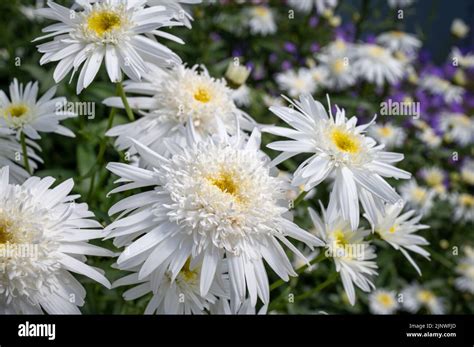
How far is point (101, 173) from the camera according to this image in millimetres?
915

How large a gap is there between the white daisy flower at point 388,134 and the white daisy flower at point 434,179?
0.37 ft

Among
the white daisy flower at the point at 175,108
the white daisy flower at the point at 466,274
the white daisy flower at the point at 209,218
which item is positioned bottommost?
the white daisy flower at the point at 466,274

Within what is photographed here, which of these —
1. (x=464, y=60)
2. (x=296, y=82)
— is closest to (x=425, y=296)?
(x=296, y=82)

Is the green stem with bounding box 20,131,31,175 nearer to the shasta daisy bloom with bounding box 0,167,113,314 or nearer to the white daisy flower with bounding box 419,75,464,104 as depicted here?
the shasta daisy bloom with bounding box 0,167,113,314

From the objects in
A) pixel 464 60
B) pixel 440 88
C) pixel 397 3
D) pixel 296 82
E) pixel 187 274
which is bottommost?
pixel 187 274

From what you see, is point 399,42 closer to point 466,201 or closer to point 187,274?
point 466,201

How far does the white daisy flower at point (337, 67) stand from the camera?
73.5 inches

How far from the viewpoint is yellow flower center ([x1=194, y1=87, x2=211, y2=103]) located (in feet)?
2.52

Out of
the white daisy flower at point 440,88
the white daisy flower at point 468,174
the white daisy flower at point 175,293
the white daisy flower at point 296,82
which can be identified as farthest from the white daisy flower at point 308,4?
the white daisy flower at point 175,293

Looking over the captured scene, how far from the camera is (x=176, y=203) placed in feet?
1.93

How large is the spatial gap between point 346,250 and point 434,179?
1093 millimetres

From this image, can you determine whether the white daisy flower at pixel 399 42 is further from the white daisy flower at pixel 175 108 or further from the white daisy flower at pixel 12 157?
the white daisy flower at pixel 12 157

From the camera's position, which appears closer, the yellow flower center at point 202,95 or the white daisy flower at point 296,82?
the yellow flower center at point 202,95

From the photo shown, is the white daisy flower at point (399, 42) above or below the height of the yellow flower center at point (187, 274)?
above
